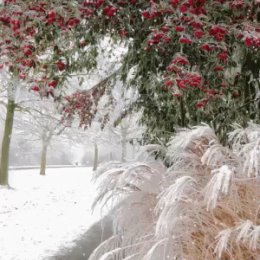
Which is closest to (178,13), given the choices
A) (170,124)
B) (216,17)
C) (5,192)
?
(216,17)

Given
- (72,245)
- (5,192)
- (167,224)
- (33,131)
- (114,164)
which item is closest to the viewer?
(167,224)

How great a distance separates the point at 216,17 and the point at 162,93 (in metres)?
1.18

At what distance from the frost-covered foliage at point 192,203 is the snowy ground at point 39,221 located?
0.79 meters

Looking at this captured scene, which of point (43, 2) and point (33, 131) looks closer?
point (43, 2)

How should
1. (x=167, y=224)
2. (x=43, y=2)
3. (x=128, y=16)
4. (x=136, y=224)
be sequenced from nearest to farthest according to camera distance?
(x=167, y=224) < (x=136, y=224) < (x=43, y=2) < (x=128, y=16)

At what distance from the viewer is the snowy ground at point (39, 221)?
741 centimetres

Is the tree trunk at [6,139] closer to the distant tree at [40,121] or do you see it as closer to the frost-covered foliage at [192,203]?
the distant tree at [40,121]

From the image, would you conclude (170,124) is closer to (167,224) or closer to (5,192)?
(167,224)

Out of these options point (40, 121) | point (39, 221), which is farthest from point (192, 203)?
point (40, 121)

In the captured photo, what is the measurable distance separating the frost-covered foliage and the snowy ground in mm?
792

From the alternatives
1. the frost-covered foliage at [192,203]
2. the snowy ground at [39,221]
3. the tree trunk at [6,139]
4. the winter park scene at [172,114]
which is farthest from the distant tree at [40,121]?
the frost-covered foliage at [192,203]

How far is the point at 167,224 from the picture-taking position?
3273 mm

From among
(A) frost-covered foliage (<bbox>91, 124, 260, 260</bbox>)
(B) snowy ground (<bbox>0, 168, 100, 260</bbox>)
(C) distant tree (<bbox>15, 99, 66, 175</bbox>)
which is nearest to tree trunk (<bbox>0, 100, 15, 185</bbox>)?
(B) snowy ground (<bbox>0, 168, 100, 260</bbox>)

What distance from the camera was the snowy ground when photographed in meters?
7.41
